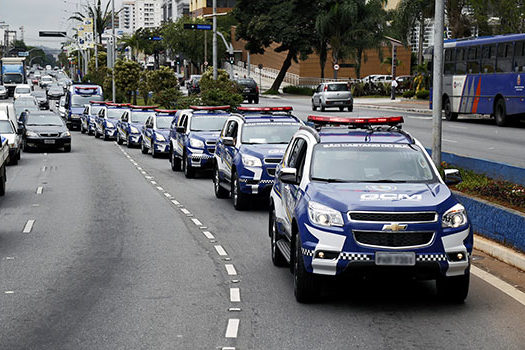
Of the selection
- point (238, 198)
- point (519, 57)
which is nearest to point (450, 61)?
point (519, 57)

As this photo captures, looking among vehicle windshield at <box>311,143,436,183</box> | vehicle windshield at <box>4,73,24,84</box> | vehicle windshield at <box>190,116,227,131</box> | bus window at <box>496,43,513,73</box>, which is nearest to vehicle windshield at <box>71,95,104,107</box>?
bus window at <box>496,43,513,73</box>

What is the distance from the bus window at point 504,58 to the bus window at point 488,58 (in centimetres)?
49

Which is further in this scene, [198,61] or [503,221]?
[198,61]

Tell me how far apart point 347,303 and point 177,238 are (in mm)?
5497

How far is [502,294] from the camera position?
9984mm

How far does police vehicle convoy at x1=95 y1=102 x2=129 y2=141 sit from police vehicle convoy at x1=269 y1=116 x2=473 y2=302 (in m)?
36.5

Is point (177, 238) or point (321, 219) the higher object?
point (321, 219)

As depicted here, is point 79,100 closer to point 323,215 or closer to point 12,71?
point 12,71

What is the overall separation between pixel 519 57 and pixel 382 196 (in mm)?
Result: 29814

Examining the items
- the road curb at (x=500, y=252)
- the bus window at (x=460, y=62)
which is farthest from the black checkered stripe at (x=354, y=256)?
the bus window at (x=460, y=62)

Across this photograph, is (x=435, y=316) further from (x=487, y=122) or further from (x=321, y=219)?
(x=487, y=122)

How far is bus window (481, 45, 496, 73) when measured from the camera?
39312mm

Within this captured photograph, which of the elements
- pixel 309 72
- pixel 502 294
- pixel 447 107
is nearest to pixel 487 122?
pixel 447 107

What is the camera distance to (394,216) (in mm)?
8906
